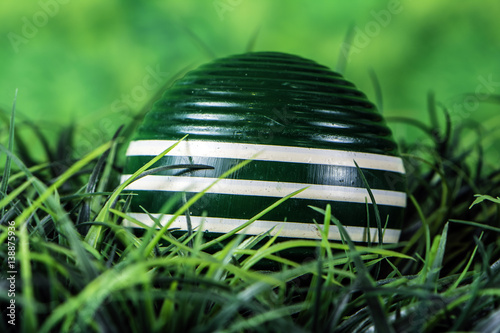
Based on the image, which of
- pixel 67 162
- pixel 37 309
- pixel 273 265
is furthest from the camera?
pixel 67 162

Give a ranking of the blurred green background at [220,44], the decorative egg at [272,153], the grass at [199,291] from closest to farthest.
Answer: the grass at [199,291] → the decorative egg at [272,153] → the blurred green background at [220,44]

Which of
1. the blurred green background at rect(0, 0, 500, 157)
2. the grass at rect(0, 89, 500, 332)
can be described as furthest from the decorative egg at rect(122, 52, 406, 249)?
the blurred green background at rect(0, 0, 500, 157)

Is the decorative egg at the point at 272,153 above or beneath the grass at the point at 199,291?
above

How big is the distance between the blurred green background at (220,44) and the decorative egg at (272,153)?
0.85 metres

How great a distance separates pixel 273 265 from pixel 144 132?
201 millimetres

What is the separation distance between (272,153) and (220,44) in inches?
38.4

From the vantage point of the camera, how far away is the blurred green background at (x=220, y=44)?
1.47 meters

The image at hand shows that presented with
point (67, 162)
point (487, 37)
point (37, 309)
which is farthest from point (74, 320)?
point (487, 37)

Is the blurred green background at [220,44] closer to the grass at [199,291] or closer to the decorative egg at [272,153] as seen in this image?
the decorative egg at [272,153]

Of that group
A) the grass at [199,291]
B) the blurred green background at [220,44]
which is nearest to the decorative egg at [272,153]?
the grass at [199,291]

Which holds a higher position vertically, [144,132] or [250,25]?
[250,25]

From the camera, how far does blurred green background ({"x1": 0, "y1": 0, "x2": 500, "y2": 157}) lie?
1468 mm

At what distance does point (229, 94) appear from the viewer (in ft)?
1.98

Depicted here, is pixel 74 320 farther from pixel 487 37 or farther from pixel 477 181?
pixel 487 37
